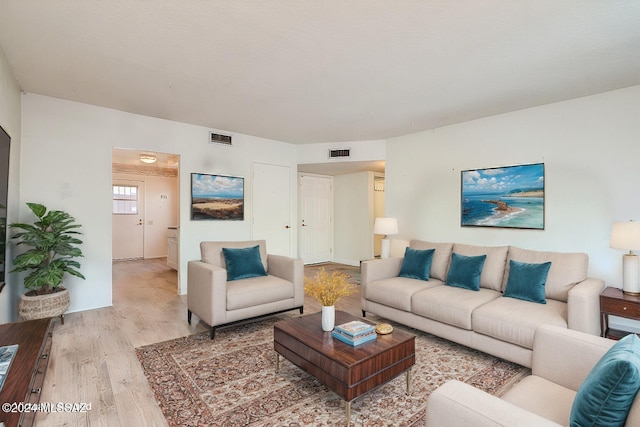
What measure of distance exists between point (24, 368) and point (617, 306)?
4076 mm

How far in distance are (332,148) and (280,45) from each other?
3.39 metres

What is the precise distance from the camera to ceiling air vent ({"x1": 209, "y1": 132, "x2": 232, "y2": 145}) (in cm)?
492

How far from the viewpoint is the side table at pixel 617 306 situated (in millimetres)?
2498

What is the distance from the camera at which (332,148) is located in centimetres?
579

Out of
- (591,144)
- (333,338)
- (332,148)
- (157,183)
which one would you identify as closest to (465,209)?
(591,144)

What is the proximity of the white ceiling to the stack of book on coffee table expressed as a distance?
84.0 inches

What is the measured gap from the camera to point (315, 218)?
744 cm

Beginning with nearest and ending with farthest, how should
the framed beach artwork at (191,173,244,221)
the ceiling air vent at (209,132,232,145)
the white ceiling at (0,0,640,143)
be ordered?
the white ceiling at (0,0,640,143) → the framed beach artwork at (191,173,244,221) → the ceiling air vent at (209,132,232,145)

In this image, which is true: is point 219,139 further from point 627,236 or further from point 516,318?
point 627,236

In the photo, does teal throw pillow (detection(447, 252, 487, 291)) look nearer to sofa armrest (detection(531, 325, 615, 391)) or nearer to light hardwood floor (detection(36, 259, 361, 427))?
light hardwood floor (detection(36, 259, 361, 427))

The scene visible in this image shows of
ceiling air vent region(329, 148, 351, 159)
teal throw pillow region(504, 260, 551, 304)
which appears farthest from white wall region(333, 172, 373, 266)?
teal throw pillow region(504, 260, 551, 304)

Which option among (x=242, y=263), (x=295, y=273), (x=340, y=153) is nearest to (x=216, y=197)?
(x=242, y=263)

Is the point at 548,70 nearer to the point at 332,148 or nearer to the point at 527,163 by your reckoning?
the point at 527,163

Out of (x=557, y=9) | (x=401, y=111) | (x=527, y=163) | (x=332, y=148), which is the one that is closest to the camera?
(x=557, y=9)
